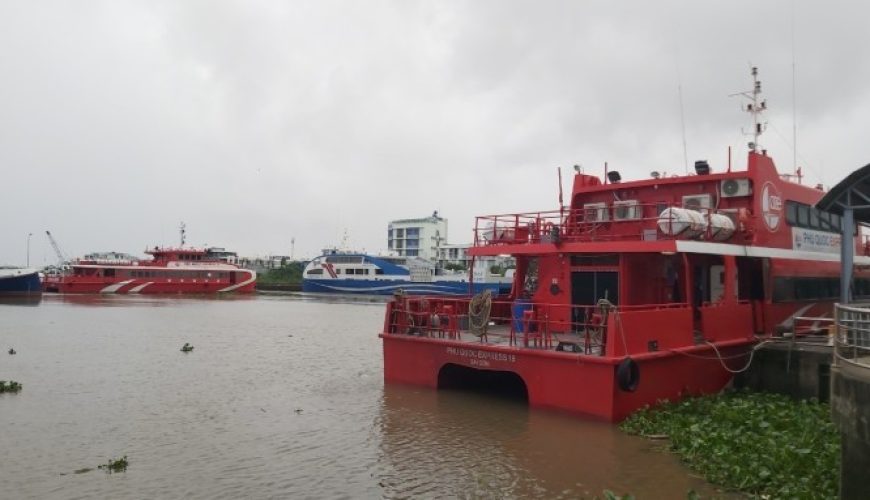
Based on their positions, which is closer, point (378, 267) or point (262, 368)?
point (262, 368)

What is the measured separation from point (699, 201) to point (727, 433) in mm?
6824

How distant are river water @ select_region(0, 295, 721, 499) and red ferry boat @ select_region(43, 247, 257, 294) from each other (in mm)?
49282

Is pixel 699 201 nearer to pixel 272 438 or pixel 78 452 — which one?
pixel 272 438

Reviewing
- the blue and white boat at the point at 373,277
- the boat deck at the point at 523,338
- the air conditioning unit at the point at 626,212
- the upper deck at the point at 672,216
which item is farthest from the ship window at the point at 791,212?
the blue and white boat at the point at 373,277

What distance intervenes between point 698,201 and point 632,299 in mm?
2905

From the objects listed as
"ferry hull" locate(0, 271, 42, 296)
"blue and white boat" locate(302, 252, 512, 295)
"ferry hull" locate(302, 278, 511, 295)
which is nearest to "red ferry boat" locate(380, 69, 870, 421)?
"ferry hull" locate(302, 278, 511, 295)

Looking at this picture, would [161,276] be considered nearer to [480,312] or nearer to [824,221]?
[480,312]

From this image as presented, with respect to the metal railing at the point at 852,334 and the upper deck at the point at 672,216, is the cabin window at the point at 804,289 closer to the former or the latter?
the upper deck at the point at 672,216

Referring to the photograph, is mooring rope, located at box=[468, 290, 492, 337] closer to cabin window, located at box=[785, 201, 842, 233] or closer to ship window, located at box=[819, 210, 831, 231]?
cabin window, located at box=[785, 201, 842, 233]

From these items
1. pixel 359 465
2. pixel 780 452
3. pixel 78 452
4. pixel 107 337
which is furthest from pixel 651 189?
Answer: pixel 107 337

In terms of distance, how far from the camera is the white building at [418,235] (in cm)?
12257

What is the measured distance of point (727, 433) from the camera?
988cm

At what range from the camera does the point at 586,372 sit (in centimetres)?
1156

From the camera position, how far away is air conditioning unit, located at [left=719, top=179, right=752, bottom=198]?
581 inches
